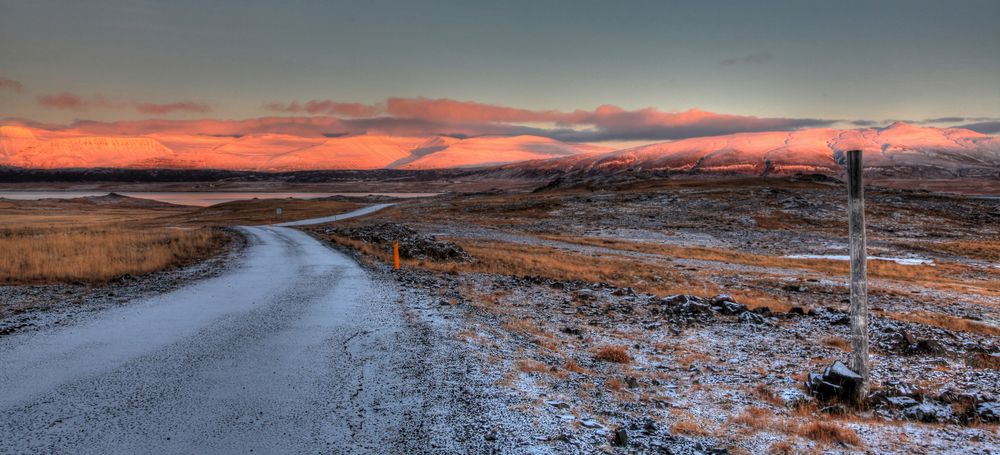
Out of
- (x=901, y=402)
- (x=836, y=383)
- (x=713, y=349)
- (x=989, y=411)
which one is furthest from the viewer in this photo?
(x=713, y=349)

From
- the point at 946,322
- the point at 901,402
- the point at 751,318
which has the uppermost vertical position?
the point at 901,402

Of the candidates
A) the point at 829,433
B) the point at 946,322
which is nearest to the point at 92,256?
the point at 829,433

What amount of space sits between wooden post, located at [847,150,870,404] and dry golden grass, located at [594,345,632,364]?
12.0 ft

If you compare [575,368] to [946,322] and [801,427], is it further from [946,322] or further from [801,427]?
[946,322]

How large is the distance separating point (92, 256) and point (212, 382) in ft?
61.4

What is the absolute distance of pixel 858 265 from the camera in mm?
7254

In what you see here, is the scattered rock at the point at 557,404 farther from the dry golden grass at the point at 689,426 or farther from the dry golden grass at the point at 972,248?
the dry golden grass at the point at 972,248

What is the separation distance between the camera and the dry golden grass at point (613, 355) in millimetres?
9898

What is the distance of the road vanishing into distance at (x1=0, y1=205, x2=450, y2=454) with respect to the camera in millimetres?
5629

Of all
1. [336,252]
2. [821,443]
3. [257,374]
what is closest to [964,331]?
[821,443]

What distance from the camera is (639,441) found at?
604 cm

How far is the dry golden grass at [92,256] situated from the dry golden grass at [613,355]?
1670cm

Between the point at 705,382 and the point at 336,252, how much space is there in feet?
73.0

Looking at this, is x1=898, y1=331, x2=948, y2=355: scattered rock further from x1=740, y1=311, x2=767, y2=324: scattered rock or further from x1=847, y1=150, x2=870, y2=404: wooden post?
x1=847, y1=150, x2=870, y2=404: wooden post
